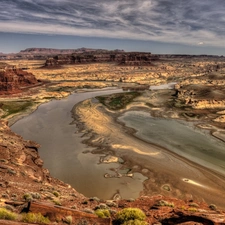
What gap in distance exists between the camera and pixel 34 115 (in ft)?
163

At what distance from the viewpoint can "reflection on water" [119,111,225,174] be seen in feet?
95.3

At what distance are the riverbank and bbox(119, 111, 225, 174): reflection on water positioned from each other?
5.22ft

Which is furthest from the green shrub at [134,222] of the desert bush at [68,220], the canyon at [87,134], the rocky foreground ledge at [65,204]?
the desert bush at [68,220]

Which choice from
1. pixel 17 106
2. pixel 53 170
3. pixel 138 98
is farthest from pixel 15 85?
pixel 53 170

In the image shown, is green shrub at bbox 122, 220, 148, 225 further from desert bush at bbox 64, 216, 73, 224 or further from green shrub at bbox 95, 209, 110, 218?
Answer: desert bush at bbox 64, 216, 73, 224

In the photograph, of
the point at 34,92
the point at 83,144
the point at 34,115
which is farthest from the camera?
the point at 34,92

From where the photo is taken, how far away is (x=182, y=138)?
3528 cm

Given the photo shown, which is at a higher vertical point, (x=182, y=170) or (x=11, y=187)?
(x=11, y=187)

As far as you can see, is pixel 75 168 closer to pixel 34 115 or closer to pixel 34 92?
pixel 34 115

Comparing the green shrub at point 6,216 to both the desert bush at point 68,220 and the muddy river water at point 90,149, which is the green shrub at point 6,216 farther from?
the muddy river water at point 90,149

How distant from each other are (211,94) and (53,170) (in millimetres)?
49327

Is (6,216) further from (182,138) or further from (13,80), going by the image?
(13,80)

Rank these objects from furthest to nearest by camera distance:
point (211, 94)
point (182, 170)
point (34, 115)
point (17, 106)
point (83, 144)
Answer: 1. point (211, 94)
2. point (17, 106)
3. point (34, 115)
4. point (83, 144)
5. point (182, 170)

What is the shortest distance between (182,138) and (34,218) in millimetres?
28656
